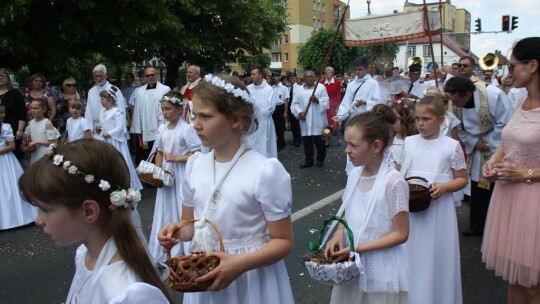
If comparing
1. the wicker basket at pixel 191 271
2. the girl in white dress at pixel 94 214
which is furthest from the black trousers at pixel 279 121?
the girl in white dress at pixel 94 214

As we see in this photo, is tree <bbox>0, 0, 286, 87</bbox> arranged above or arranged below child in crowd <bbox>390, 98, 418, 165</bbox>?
above

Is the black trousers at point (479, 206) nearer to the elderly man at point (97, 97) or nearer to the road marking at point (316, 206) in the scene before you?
the road marking at point (316, 206)

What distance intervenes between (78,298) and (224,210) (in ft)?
2.64

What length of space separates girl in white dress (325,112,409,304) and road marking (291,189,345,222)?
12.6 feet

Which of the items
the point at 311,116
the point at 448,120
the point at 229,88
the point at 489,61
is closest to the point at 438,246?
the point at 448,120

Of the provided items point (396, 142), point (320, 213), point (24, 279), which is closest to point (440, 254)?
point (396, 142)

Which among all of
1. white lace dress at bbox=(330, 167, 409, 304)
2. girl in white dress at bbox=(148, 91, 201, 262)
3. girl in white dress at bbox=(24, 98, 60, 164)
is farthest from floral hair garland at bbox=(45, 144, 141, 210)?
girl in white dress at bbox=(24, 98, 60, 164)

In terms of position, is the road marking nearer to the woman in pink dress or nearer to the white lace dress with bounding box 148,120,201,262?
the white lace dress with bounding box 148,120,201,262

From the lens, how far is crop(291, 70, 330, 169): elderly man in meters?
11.7

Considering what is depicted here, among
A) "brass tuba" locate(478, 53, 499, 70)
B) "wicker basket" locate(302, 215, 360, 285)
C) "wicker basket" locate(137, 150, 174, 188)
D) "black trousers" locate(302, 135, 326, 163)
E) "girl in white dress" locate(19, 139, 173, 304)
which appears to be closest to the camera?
"girl in white dress" locate(19, 139, 173, 304)

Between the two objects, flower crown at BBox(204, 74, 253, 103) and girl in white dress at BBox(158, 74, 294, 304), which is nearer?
girl in white dress at BBox(158, 74, 294, 304)

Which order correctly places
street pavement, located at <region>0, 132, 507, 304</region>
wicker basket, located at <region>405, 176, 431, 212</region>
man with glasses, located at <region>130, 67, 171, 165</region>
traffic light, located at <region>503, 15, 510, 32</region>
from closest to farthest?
wicker basket, located at <region>405, 176, 431, 212</region> < street pavement, located at <region>0, 132, 507, 304</region> < man with glasses, located at <region>130, 67, 171, 165</region> < traffic light, located at <region>503, 15, 510, 32</region>

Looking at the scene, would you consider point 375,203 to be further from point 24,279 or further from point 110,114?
point 110,114

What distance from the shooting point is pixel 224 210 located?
257cm
